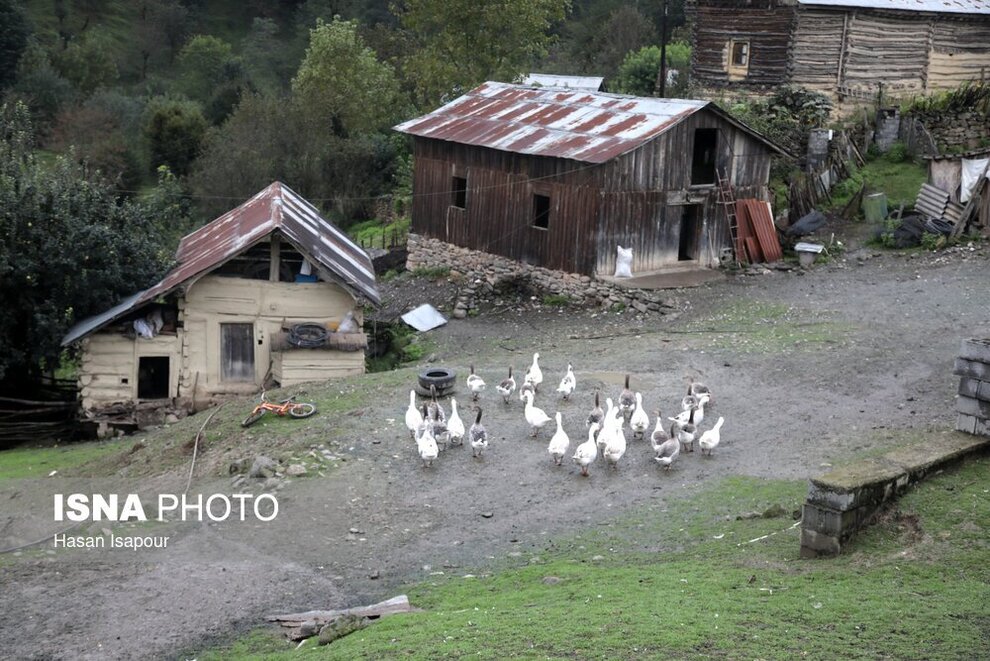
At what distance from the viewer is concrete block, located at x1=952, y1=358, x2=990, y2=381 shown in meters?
14.2

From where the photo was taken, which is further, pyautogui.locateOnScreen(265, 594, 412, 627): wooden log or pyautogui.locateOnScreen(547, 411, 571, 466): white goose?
pyautogui.locateOnScreen(547, 411, 571, 466): white goose

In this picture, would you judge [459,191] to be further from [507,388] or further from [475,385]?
[507,388]

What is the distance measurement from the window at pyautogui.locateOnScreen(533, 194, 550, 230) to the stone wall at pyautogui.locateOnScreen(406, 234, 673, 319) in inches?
43.2

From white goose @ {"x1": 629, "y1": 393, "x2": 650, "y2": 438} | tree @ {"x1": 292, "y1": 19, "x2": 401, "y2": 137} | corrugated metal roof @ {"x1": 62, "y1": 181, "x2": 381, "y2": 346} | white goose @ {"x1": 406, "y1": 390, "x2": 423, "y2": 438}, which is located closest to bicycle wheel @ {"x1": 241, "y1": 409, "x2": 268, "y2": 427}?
white goose @ {"x1": 406, "y1": 390, "x2": 423, "y2": 438}

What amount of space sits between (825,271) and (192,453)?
679 inches

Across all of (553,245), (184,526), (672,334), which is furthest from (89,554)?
(553,245)

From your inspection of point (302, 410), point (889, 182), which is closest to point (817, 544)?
point (302, 410)

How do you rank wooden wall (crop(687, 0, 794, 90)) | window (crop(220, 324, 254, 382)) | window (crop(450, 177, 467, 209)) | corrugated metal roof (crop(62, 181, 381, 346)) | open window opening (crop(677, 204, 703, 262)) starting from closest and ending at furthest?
corrugated metal roof (crop(62, 181, 381, 346)) → window (crop(220, 324, 254, 382)) → open window opening (crop(677, 204, 703, 262)) → window (crop(450, 177, 467, 209)) → wooden wall (crop(687, 0, 794, 90))

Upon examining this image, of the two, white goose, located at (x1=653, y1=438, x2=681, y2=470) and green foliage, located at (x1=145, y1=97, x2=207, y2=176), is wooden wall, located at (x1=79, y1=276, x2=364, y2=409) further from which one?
green foliage, located at (x1=145, y1=97, x2=207, y2=176)

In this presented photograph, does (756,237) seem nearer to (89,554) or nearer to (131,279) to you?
(131,279)

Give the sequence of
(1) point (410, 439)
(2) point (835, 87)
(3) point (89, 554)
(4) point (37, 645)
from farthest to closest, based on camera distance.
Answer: (2) point (835, 87) < (1) point (410, 439) < (3) point (89, 554) < (4) point (37, 645)

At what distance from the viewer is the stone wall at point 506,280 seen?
27672mm

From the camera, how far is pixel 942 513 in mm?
12492

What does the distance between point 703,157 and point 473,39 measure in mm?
15737
